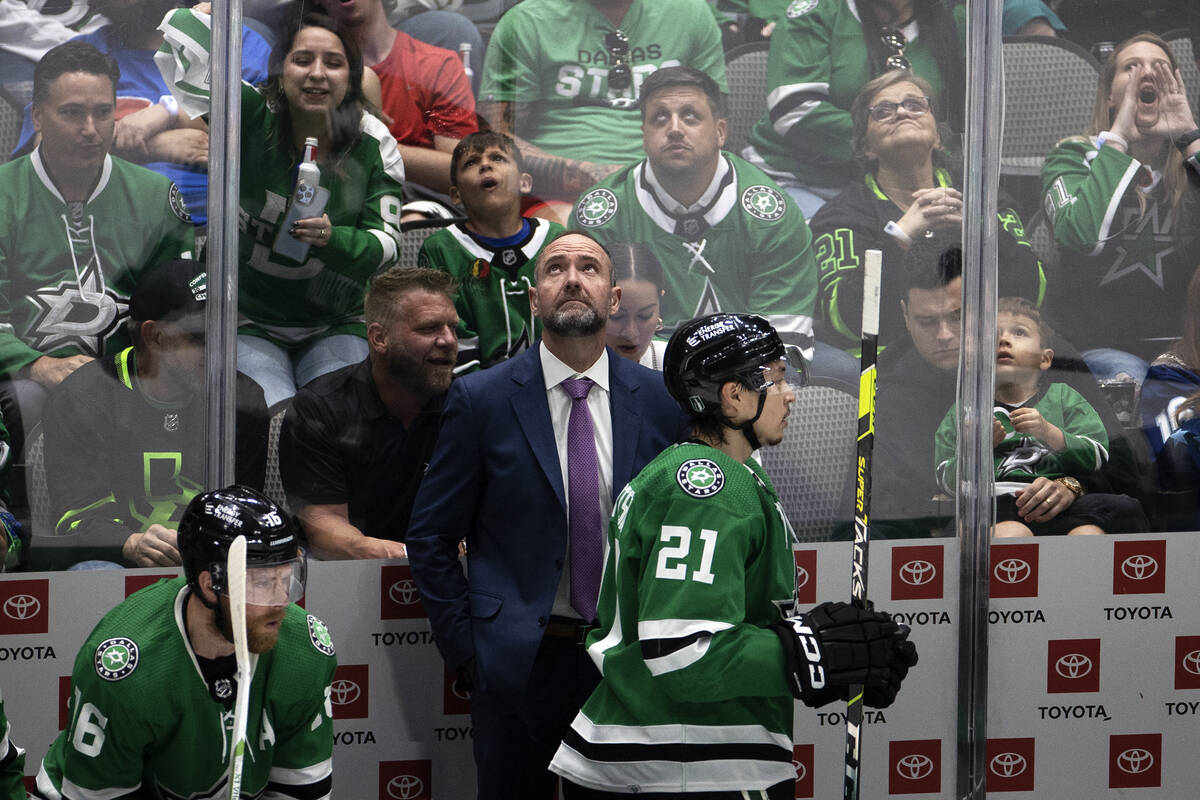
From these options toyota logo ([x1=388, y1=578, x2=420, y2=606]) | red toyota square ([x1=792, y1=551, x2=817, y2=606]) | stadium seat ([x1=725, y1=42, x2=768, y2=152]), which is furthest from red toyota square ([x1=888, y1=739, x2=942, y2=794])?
stadium seat ([x1=725, y1=42, x2=768, y2=152])

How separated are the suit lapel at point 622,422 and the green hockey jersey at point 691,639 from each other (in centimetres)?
76

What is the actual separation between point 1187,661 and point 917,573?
77 cm

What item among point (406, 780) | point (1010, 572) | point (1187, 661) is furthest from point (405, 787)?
point (1187, 661)

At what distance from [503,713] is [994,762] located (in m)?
1.39

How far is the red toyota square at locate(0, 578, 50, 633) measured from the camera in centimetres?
326

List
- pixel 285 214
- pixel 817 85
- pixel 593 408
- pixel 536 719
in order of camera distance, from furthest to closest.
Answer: pixel 817 85 → pixel 285 214 → pixel 593 408 → pixel 536 719

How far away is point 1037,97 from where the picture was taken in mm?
3637

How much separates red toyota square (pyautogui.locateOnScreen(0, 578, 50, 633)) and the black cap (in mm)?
693

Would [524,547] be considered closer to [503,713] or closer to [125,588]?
[503,713]

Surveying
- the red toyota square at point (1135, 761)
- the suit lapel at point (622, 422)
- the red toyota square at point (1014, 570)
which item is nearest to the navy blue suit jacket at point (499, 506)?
the suit lapel at point (622, 422)

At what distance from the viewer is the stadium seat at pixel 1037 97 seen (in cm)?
362

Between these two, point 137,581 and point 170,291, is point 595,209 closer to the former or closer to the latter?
point 170,291

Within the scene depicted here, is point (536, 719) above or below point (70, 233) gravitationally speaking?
below

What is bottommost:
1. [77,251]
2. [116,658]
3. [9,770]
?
[9,770]
